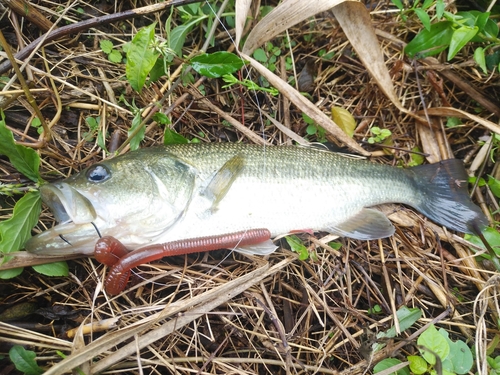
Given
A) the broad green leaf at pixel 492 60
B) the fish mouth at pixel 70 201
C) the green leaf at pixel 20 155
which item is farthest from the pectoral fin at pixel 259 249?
the broad green leaf at pixel 492 60

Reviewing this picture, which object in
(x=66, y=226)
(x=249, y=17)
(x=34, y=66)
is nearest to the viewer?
(x=66, y=226)

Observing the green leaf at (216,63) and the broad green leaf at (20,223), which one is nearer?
the broad green leaf at (20,223)

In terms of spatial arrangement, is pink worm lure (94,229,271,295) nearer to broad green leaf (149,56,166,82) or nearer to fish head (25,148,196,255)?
fish head (25,148,196,255)

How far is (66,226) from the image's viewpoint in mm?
2334

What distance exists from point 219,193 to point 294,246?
28.9 inches

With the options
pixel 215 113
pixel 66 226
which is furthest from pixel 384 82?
pixel 66 226

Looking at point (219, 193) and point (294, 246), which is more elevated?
point (219, 193)

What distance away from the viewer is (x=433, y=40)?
3064mm

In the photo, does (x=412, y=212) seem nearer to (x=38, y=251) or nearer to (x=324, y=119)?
(x=324, y=119)

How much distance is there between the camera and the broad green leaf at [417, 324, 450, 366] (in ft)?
8.17

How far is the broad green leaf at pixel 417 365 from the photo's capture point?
8.24ft

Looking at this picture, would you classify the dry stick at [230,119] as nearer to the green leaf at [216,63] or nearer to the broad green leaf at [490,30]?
the green leaf at [216,63]

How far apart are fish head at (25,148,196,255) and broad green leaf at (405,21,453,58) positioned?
7.30ft

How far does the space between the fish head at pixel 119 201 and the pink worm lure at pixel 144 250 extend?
3.6 inches
